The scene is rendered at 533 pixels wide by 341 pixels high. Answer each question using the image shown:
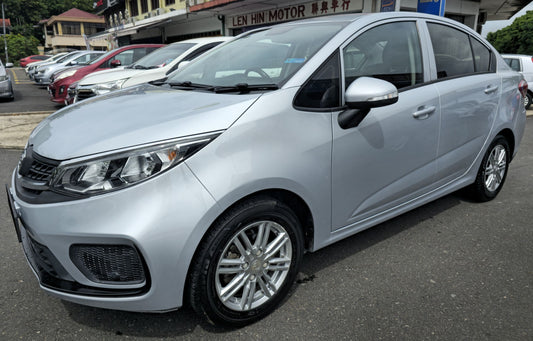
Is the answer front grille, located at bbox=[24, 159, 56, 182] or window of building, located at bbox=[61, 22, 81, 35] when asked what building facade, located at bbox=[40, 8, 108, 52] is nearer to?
window of building, located at bbox=[61, 22, 81, 35]

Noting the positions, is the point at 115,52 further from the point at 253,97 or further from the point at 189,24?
the point at 189,24

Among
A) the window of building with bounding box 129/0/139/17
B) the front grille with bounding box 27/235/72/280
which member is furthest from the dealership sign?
the window of building with bounding box 129/0/139/17

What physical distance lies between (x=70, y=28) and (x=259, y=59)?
75461 millimetres

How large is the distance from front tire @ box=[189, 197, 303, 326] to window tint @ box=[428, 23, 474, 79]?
6.00 ft

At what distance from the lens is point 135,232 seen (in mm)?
1765

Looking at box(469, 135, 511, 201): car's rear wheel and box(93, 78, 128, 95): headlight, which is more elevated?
box(93, 78, 128, 95): headlight

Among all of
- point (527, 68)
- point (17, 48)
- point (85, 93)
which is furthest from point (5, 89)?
point (17, 48)

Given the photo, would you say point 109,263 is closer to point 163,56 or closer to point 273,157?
point 273,157

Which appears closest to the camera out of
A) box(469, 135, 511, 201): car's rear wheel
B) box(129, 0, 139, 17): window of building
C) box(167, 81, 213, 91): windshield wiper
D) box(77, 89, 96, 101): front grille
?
box(167, 81, 213, 91): windshield wiper

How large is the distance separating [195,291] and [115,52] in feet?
30.1

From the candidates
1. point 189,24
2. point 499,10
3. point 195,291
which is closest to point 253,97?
point 195,291

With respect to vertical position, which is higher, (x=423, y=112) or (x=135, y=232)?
(x=423, y=112)

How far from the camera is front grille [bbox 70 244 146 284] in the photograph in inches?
72.2

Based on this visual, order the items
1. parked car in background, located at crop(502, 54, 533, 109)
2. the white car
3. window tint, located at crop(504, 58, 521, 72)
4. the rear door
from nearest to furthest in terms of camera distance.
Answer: the rear door → the white car → parked car in background, located at crop(502, 54, 533, 109) → window tint, located at crop(504, 58, 521, 72)
